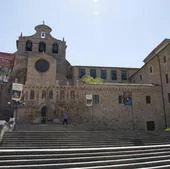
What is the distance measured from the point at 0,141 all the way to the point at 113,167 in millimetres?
10006

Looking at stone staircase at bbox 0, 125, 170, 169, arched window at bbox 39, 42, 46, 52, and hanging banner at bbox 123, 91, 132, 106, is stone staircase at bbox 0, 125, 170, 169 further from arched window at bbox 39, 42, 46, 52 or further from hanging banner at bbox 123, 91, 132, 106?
arched window at bbox 39, 42, 46, 52

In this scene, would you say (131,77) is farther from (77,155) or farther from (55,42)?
(77,155)

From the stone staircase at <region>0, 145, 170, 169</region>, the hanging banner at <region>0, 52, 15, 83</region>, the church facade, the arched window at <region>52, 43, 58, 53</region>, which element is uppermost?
the arched window at <region>52, 43, 58, 53</region>

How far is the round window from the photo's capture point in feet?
113

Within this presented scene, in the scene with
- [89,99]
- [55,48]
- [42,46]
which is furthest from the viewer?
[55,48]

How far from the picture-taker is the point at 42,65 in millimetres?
34812

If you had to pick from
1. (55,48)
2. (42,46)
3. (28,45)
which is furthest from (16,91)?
(55,48)

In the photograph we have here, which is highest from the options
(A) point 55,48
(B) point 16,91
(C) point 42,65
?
(A) point 55,48

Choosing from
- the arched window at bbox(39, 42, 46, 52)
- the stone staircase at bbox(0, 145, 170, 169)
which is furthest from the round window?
the stone staircase at bbox(0, 145, 170, 169)

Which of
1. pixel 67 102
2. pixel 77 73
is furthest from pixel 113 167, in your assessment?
pixel 77 73

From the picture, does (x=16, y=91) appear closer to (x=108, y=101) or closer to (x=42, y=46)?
(x=108, y=101)

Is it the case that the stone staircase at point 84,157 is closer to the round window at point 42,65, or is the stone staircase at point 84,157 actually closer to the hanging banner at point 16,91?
the hanging banner at point 16,91

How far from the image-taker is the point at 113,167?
26.8 ft

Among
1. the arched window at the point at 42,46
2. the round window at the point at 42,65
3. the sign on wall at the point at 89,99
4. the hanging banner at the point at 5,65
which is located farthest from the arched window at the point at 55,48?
the sign on wall at the point at 89,99
